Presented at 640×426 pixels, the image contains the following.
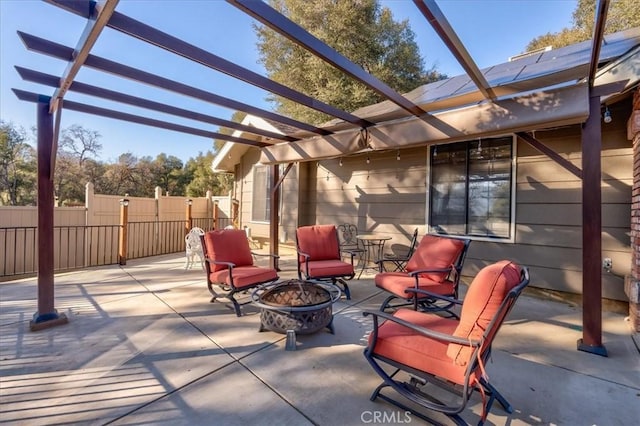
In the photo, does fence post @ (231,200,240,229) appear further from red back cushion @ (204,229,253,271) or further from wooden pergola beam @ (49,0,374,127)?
wooden pergola beam @ (49,0,374,127)

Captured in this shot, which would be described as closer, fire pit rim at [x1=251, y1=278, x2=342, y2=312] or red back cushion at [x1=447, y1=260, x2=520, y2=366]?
red back cushion at [x1=447, y1=260, x2=520, y2=366]

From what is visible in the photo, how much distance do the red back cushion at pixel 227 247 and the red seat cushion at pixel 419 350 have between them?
2.67 m

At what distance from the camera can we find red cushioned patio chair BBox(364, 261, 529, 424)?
160cm

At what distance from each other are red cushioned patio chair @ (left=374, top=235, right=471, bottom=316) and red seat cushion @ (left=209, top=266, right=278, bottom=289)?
1464 millimetres

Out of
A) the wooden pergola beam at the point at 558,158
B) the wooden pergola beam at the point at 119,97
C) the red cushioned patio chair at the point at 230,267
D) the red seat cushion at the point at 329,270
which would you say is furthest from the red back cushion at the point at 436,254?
the wooden pergola beam at the point at 119,97

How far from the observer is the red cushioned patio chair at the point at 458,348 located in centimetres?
160

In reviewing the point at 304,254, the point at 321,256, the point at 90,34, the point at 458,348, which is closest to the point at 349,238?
the point at 321,256

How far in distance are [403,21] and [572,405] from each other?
48.1ft

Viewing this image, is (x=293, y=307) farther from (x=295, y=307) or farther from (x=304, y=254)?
(x=304, y=254)

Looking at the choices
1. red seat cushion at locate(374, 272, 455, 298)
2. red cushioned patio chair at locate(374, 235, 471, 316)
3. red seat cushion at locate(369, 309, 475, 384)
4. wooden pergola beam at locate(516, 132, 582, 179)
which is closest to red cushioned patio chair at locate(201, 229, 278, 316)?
red seat cushion at locate(374, 272, 455, 298)

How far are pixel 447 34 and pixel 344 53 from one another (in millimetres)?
11507

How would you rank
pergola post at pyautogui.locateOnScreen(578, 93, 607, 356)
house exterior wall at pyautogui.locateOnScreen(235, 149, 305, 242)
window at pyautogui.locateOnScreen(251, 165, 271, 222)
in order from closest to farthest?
pergola post at pyautogui.locateOnScreen(578, 93, 607, 356), house exterior wall at pyautogui.locateOnScreen(235, 149, 305, 242), window at pyautogui.locateOnScreen(251, 165, 271, 222)

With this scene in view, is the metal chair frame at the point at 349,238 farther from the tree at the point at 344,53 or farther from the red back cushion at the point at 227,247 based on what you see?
the tree at the point at 344,53

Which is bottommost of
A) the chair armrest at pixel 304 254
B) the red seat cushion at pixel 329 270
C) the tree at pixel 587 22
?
the red seat cushion at pixel 329 270
